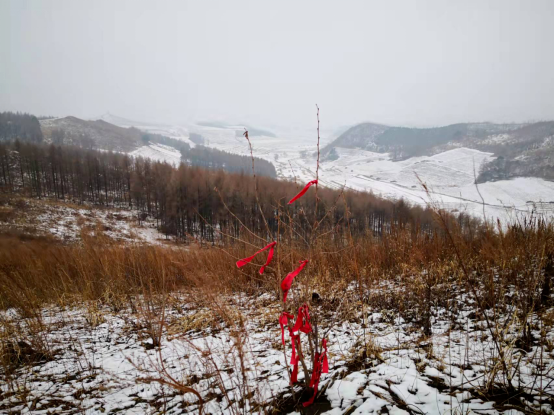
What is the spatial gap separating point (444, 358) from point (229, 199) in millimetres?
32044

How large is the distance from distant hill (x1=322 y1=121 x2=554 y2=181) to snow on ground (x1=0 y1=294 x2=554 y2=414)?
23777mm

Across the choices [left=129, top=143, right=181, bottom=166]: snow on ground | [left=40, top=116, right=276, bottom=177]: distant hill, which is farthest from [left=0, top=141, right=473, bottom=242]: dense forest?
[left=129, top=143, right=181, bottom=166]: snow on ground

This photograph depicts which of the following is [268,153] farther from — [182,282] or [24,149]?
[182,282]

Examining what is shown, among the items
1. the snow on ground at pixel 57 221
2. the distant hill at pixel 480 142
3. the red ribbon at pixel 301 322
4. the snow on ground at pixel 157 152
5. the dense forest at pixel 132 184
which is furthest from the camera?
the snow on ground at pixel 157 152

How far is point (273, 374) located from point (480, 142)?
8088cm

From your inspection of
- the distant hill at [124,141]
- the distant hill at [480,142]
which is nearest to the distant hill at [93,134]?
the distant hill at [124,141]

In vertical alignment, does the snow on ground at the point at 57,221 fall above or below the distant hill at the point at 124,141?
below

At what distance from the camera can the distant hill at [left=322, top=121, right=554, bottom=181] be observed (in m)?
24.6

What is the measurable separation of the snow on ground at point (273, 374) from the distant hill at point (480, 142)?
78.0ft

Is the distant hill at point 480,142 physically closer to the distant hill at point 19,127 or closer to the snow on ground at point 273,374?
the snow on ground at point 273,374

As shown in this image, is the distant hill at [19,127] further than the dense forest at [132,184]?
Yes

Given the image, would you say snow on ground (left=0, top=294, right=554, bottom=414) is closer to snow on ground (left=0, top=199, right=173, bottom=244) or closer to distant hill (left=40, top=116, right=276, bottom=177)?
snow on ground (left=0, top=199, right=173, bottom=244)

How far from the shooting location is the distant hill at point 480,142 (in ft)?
80.6

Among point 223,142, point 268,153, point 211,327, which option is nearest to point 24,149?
point 211,327
